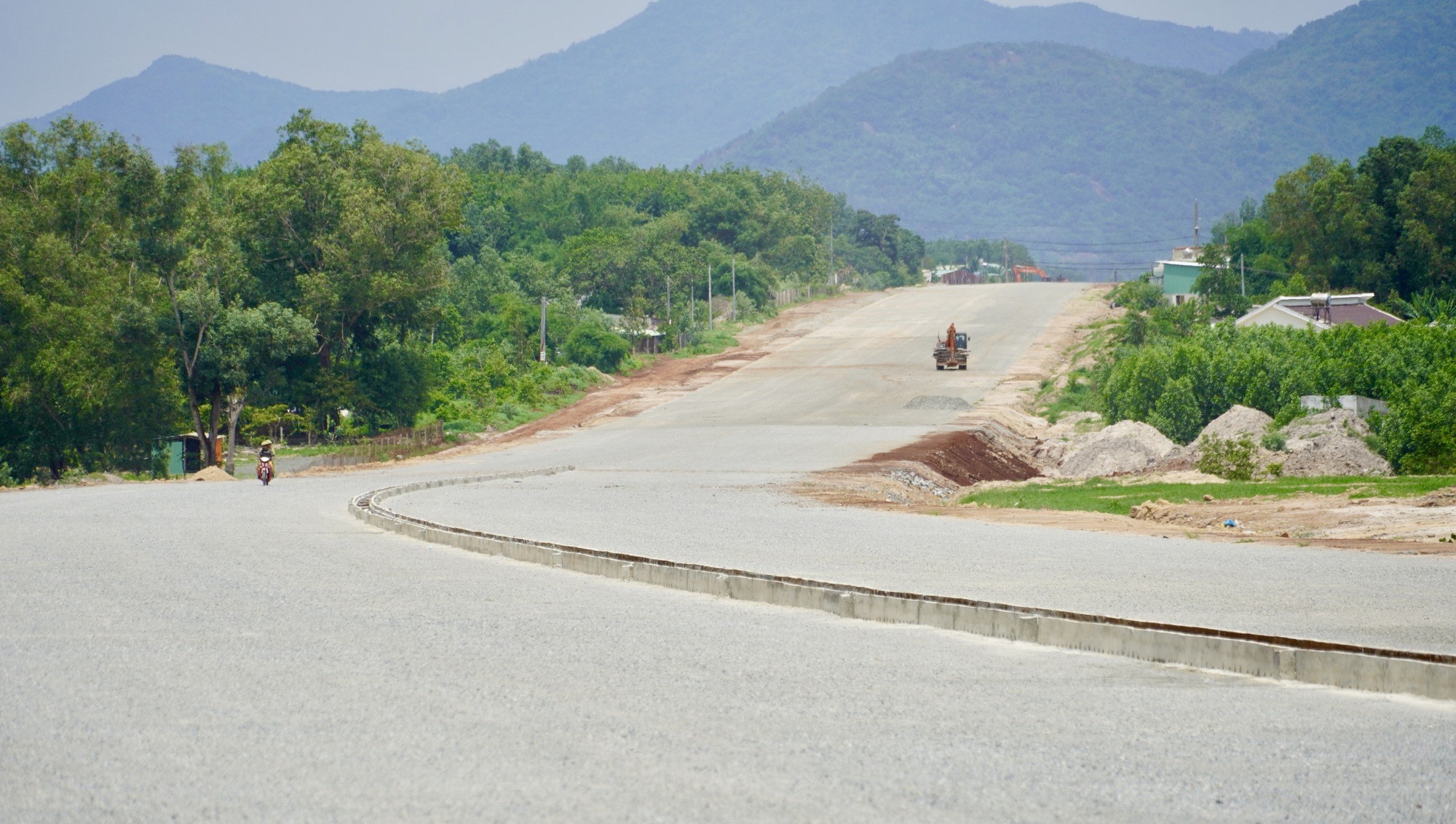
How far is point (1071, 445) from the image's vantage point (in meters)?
44.0

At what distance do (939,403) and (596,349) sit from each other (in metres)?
23.3

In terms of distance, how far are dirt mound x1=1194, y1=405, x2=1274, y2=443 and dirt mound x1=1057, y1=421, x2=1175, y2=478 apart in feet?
4.21

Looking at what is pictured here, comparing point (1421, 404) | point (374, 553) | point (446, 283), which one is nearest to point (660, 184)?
point (446, 283)

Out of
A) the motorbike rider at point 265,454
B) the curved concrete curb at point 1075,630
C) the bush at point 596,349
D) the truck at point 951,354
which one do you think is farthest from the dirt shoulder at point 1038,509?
the bush at point 596,349

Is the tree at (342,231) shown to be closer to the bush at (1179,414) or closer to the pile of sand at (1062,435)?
the pile of sand at (1062,435)

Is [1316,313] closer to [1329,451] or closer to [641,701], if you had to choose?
[1329,451]

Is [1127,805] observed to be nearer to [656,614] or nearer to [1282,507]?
[656,614]

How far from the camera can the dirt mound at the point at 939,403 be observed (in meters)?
54.6

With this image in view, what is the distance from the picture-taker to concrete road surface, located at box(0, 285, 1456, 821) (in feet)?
21.5

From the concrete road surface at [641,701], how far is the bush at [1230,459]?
13.2 m

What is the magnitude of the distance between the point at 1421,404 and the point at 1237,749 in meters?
27.3

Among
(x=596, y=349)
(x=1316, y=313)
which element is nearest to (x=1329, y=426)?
(x=1316, y=313)

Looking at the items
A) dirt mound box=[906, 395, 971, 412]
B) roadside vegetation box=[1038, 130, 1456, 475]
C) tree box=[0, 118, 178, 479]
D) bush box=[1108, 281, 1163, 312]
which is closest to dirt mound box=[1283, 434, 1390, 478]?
roadside vegetation box=[1038, 130, 1456, 475]

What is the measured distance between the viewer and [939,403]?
182ft
